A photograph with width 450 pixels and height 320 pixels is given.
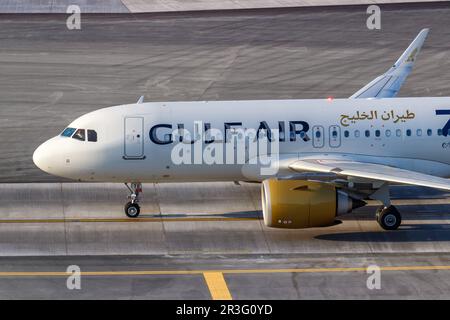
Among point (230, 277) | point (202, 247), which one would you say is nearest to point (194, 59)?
point (202, 247)

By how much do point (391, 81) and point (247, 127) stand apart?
8.43m

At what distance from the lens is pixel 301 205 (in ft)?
111

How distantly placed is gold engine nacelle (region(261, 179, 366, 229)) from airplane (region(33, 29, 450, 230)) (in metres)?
1.84

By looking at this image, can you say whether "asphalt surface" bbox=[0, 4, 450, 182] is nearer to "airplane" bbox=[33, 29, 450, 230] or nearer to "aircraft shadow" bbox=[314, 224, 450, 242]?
"airplane" bbox=[33, 29, 450, 230]

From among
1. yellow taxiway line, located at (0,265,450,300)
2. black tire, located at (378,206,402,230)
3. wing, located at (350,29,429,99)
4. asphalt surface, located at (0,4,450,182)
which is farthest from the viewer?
asphalt surface, located at (0,4,450,182)

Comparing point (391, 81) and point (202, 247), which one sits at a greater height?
point (391, 81)

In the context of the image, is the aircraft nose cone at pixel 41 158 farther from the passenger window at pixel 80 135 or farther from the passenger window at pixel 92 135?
the passenger window at pixel 92 135

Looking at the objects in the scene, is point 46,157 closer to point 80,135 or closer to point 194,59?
point 80,135

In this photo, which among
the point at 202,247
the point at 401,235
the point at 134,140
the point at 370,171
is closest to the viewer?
the point at 202,247

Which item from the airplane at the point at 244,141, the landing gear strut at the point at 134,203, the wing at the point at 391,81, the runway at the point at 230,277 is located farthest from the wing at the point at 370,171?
the wing at the point at 391,81

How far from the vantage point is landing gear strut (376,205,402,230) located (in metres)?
35.3

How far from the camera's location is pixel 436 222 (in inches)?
1439

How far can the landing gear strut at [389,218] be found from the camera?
1391 inches

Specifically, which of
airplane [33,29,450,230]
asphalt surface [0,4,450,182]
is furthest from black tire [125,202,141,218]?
asphalt surface [0,4,450,182]
